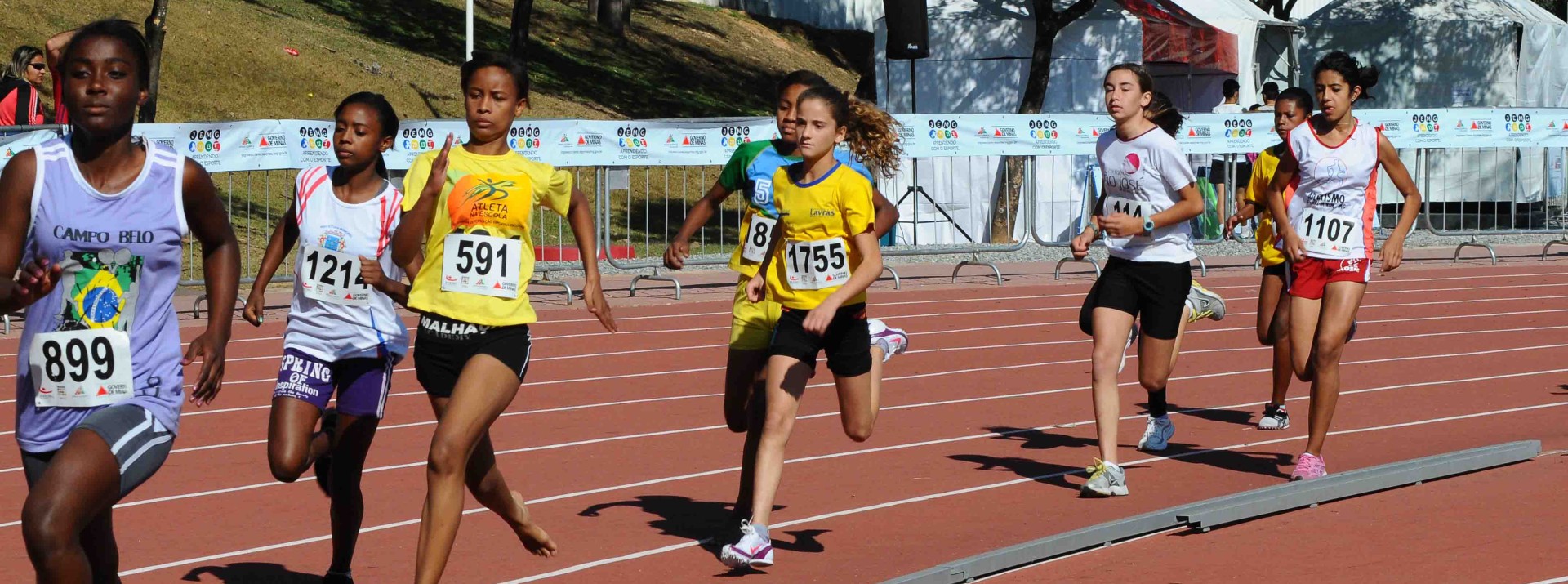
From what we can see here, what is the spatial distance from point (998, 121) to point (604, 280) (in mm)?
4616

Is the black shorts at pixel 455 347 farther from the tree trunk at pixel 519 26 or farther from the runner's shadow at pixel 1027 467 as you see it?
the tree trunk at pixel 519 26

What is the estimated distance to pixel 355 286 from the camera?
19.6 feet

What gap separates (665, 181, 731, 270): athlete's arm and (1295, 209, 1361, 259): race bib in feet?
8.78

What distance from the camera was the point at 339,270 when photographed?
595cm

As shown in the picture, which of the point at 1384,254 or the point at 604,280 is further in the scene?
the point at 604,280

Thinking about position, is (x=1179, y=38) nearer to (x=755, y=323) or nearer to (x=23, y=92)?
(x=23, y=92)

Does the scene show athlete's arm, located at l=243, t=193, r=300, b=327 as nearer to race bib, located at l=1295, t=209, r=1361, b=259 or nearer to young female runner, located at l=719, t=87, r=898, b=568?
young female runner, located at l=719, t=87, r=898, b=568

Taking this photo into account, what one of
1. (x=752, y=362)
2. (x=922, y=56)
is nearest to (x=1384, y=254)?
(x=752, y=362)

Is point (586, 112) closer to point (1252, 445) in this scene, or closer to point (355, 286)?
point (1252, 445)

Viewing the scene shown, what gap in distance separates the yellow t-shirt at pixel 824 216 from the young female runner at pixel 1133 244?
164cm

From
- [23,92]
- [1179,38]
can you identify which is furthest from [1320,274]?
[1179,38]

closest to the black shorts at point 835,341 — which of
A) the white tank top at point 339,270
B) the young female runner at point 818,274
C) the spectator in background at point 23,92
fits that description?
the young female runner at point 818,274

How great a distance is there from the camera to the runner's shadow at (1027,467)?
8172 mm

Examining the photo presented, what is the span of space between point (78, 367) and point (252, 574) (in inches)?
83.7
